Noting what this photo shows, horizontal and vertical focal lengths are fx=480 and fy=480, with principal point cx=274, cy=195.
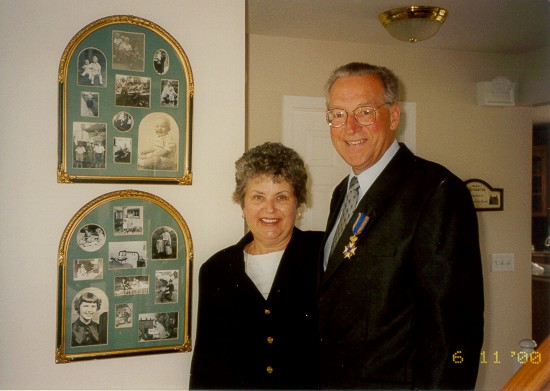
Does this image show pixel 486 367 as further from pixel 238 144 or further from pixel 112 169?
pixel 112 169

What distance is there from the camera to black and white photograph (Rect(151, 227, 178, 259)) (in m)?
1.44

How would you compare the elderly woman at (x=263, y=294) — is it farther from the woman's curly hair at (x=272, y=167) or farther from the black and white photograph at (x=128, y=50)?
the black and white photograph at (x=128, y=50)

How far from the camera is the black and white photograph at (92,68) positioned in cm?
136

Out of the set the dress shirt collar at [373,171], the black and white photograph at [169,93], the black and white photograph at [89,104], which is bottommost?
the dress shirt collar at [373,171]

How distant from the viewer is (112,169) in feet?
4.57

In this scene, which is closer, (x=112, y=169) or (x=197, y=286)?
(x=112, y=169)

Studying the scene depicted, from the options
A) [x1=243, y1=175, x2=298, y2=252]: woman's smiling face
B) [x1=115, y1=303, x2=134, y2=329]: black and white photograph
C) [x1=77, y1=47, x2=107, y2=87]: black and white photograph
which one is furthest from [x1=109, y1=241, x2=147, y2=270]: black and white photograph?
[x1=77, y1=47, x2=107, y2=87]: black and white photograph

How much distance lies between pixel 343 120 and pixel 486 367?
2.31 metres

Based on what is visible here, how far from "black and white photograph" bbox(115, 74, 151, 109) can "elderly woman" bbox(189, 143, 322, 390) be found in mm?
335

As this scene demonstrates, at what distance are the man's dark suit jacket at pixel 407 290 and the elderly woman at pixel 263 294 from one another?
9 centimetres

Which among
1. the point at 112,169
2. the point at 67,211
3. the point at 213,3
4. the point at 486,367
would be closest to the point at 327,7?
the point at 213,3

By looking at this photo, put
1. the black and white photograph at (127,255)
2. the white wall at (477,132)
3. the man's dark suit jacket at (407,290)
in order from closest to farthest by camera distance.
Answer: the man's dark suit jacket at (407,290) → the black and white photograph at (127,255) → the white wall at (477,132)

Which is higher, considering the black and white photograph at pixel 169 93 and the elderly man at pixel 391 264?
the black and white photograph at pixel 169 93

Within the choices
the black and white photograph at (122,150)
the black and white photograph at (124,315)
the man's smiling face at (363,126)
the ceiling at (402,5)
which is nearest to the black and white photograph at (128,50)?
the black and white photograph at (122,150)
